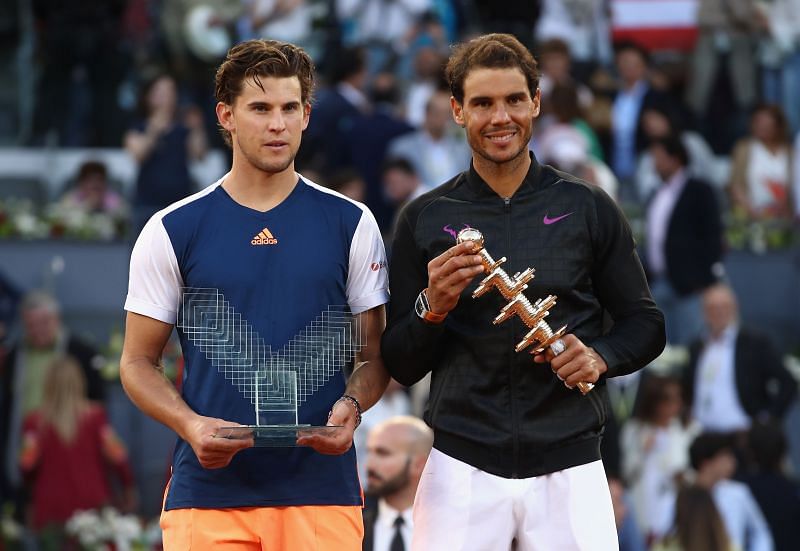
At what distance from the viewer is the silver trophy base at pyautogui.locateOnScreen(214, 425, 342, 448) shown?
5.37 metres

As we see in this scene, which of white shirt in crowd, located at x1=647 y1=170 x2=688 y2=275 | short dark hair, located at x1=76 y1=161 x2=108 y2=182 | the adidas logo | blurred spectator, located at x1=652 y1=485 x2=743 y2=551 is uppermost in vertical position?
short dark hair, located at x1=76 y1=161 x2=108 y2=182

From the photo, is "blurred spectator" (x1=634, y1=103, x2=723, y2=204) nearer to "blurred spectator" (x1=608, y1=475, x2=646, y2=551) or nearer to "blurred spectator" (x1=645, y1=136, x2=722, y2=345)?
"blurred spectator" (x1=645, y1=136, x2=722, y2=345)

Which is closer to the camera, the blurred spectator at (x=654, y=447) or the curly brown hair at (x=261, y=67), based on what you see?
the curly brown hair at (x=261, y=67)

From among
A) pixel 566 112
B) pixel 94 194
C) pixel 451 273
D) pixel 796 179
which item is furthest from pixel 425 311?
pixel 796 179

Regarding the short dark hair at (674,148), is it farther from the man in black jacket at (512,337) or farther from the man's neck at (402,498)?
the man in black jacket at (512,337)

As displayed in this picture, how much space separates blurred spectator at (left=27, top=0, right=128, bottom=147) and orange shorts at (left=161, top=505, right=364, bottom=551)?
11.8m

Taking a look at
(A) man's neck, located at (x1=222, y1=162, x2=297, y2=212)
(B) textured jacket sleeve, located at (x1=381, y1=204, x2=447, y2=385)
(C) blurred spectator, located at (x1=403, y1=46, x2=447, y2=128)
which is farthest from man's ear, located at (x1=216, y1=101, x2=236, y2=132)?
(C) blurred spectator, located at (x1=403, y1=46, x2=447, y2=128)

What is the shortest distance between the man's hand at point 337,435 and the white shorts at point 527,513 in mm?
418

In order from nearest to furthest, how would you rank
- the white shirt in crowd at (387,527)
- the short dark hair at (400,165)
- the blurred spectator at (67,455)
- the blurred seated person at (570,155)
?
the white shirt in crowd at (387,527), the blurred spectator at (67,455), the blurred seated person at (570,155), the short dark hair at (400,165)

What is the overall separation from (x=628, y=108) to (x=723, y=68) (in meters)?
2.31

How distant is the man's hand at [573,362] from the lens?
5434 millimetres

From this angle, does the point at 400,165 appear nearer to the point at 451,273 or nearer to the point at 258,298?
the point at 258,298

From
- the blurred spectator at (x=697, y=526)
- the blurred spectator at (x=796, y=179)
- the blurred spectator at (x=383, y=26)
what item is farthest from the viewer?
the blurred spectator at (x=383, y=26)

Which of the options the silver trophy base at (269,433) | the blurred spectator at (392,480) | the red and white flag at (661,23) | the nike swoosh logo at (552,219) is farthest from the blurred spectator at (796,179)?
the silver trophy base at (269,433)
